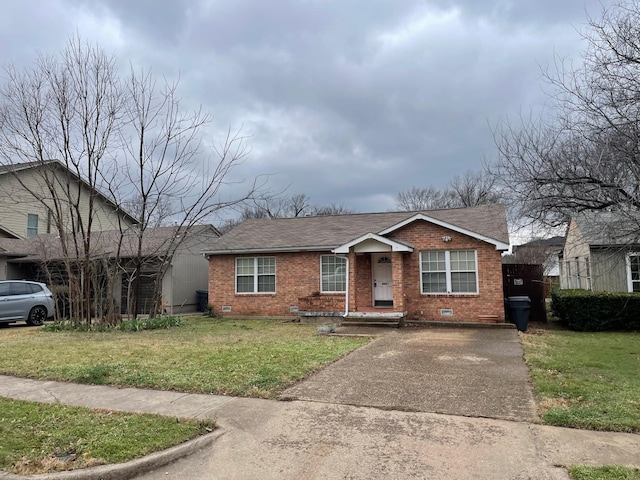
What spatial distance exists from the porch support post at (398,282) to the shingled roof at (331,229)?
1304 millimetres

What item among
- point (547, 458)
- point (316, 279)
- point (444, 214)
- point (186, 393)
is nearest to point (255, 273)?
point (316, 279)

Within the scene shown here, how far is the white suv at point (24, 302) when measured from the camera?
15500 millimetres

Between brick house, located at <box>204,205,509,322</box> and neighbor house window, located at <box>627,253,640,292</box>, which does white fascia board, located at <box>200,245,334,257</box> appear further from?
neighbor house window, located at <box>627,253,640,292</box>

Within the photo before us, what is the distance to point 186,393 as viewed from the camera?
641 cm

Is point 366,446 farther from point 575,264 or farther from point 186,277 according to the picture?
point 575,264

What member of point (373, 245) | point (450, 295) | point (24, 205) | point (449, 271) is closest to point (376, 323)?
point (373, 245)

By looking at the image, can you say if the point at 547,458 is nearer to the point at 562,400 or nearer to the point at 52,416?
the point at 562,400

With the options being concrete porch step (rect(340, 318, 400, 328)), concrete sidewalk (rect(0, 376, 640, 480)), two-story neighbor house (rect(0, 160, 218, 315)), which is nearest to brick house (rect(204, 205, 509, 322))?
concrete porch step (rect(340, 318, 400, 328))

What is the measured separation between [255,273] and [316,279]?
2668 mm

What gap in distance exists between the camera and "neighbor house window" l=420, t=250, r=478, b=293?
15445mm

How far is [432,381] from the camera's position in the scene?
6.92 m

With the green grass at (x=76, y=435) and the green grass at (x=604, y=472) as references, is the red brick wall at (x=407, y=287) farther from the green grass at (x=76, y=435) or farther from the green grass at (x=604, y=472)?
the green grass at (x=604, y=472)

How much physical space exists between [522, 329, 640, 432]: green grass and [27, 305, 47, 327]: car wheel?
634 inches

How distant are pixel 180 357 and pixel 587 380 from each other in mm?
7054
